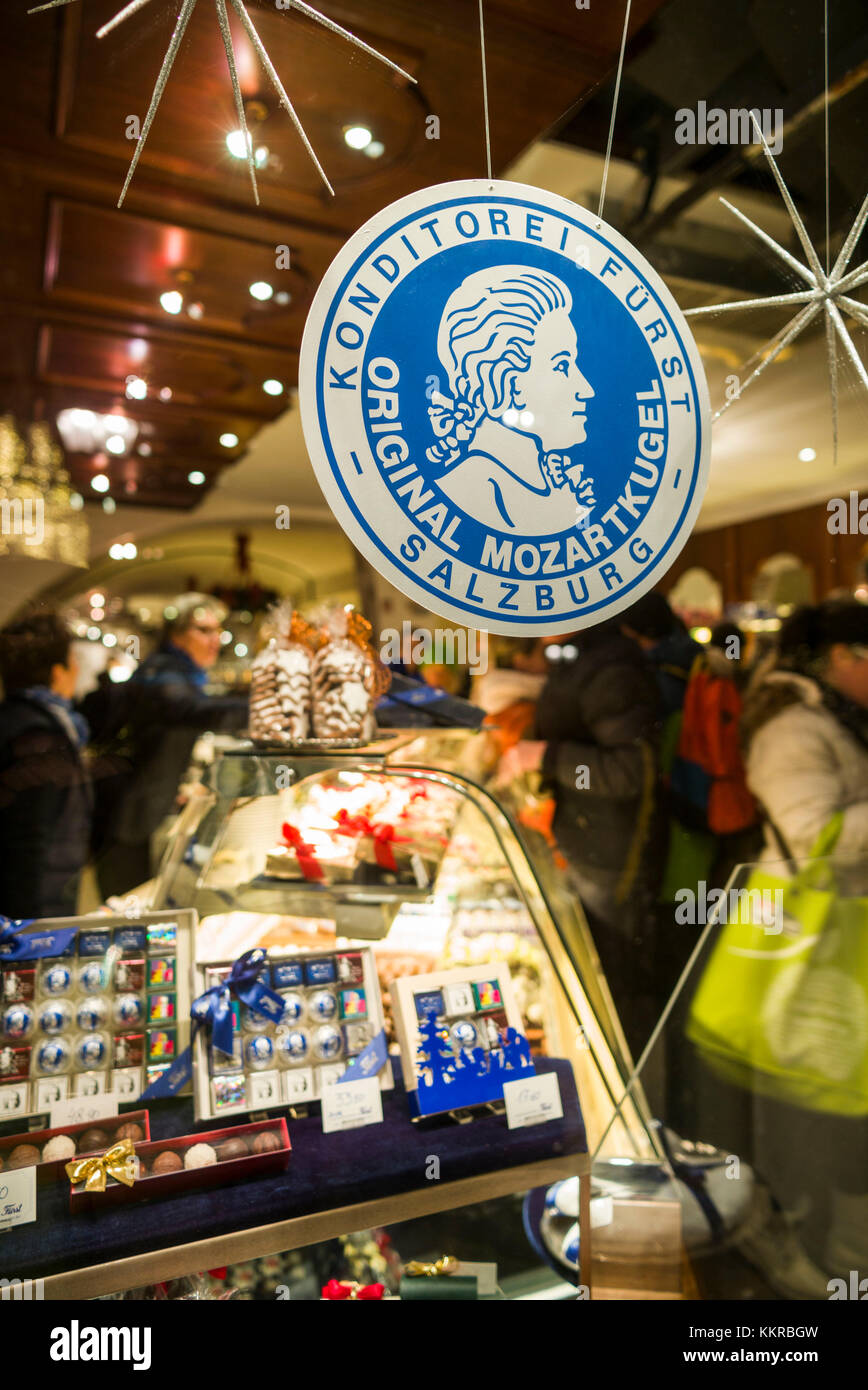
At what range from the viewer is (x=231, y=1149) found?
4.01 feet

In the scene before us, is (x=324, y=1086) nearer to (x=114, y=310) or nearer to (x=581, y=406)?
(x=581, y=406)

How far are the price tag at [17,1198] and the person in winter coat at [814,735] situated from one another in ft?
6.80

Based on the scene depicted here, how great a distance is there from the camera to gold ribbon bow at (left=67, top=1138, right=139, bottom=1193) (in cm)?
114

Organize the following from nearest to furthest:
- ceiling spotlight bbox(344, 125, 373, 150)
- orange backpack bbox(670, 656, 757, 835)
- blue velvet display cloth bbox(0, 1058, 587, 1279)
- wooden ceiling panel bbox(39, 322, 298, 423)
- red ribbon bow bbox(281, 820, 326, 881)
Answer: blue velvet display cloth bbox(0, 1058, 587, 1279), ceiling spotlight bbox(344, 125, 373, 150), red ribbon bow bbox(281, 820, 326, 881), wooden ceiling panel bbox(39, 322, 298, 423), orange backpack bbox(670, 656, 757, 835)

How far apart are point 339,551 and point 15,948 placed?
0.95 m

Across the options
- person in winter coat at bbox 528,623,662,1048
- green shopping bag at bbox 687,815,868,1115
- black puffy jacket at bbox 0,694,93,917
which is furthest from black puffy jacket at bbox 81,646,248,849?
green shopping bag at bbox 687,815,868,1115

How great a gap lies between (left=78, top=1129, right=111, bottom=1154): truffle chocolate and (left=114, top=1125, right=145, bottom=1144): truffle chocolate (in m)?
0.02

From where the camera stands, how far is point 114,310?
240cm

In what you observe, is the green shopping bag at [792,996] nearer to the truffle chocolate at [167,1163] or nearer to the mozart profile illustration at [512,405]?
the mozart profile illustration at [512,405]

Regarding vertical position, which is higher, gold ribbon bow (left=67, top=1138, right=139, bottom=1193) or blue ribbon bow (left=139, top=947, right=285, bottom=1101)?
blue ribbon bow (left=139, top=947, right=285, bottom=1101)

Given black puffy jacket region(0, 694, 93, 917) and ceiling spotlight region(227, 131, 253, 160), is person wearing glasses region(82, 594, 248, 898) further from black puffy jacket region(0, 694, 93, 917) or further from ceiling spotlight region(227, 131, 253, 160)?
ceiling spotlight region(227, 131, 253, 160)

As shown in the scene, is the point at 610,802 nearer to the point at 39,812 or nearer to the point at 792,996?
the point at 792,996

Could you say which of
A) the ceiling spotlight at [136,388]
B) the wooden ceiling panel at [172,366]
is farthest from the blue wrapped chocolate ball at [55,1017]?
the ceiling spotlight at [136,388]
